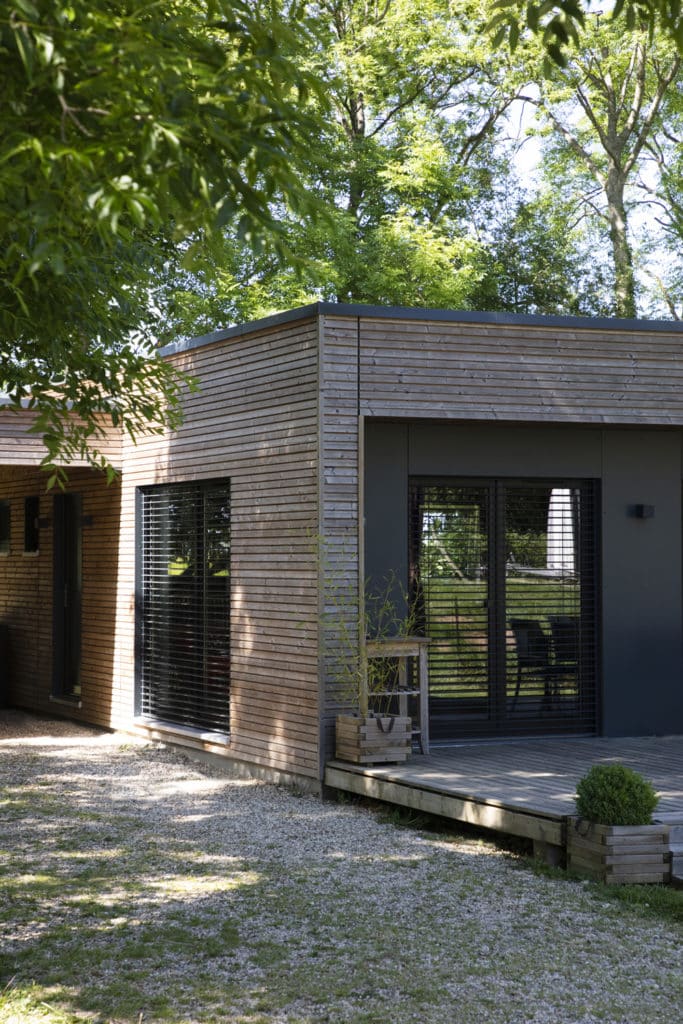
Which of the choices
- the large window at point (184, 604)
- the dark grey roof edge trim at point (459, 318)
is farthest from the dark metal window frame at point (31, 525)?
the dark grey roof edge trim at point (459, 318)

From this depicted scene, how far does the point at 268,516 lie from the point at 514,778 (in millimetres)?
2673

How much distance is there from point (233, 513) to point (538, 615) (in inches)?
96.8

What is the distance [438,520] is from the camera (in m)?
9.24

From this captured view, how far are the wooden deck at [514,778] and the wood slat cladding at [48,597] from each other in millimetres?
4291

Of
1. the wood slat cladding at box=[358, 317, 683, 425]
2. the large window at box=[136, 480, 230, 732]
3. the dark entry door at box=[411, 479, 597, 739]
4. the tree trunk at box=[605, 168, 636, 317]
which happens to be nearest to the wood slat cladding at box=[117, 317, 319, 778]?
the large window at box=[136, 480, 230, 732]

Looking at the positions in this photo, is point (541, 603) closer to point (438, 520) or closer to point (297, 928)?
point (438, 520)

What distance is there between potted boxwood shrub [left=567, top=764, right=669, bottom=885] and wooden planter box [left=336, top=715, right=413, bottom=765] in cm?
210

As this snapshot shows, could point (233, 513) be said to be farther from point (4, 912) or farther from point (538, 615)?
point (4, 912)

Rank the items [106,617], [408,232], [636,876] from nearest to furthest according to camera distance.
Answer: [636,876], [106,617], [408,232]

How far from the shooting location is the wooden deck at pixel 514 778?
6.74 meters

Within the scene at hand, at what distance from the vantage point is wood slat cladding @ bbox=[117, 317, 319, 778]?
28.0ft

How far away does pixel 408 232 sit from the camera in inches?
765

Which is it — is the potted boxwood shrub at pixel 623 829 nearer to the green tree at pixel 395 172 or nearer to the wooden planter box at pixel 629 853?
the wooden planter box at pixel 629 853

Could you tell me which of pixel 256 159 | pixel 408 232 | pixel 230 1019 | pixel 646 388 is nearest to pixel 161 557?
pixel 646 388
